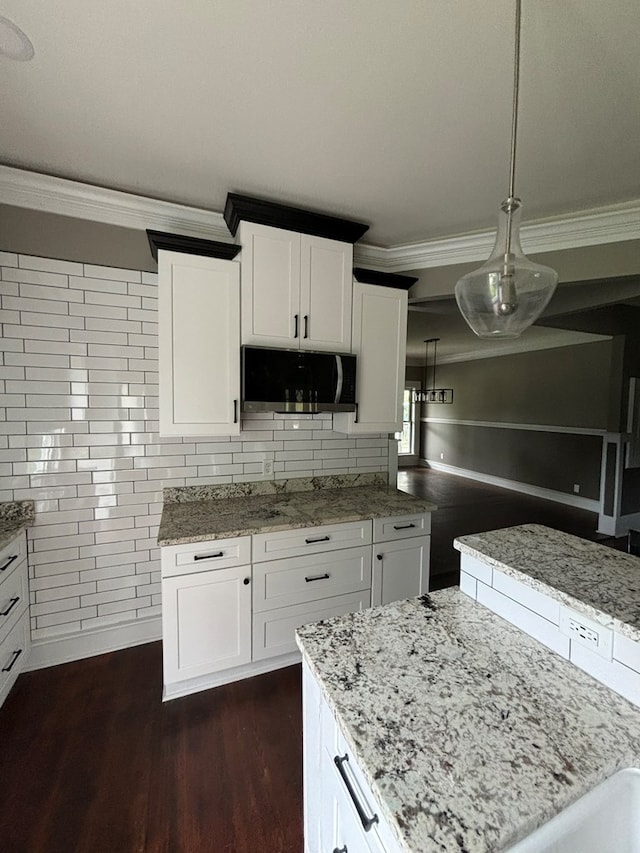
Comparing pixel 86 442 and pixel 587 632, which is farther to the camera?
pixel 86 442

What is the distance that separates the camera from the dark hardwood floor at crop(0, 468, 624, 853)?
4.45ft

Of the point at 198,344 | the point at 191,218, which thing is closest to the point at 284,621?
the point at 198,344

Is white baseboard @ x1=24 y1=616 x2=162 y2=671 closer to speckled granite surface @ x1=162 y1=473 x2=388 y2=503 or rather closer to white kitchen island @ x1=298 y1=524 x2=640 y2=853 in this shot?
speckled granite surface @ x1=162 y1=473 x2=388 y2=503

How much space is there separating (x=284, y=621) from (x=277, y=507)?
A: 0.64m

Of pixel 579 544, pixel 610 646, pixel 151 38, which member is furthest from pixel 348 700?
pixel 151 38

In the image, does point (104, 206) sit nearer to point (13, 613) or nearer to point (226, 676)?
point (13, 613)

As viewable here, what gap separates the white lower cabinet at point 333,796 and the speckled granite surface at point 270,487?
153cm

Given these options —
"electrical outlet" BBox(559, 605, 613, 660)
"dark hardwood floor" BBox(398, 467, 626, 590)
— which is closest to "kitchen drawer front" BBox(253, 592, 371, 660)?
"dark hardwood floor" BBox(398, 467, 626, 590)

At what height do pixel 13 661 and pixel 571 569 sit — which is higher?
pixel 571 569

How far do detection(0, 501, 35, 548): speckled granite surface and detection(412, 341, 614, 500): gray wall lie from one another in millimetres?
6178

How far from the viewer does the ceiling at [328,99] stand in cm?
109

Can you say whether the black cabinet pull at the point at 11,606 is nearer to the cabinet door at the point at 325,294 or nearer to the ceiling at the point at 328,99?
the cabinet door at the point at 325,294

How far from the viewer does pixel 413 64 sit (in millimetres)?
1236

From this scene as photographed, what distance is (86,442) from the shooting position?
2.17m
